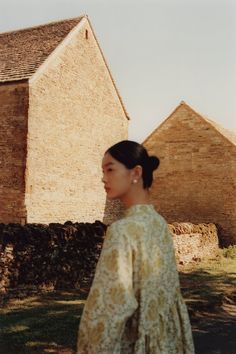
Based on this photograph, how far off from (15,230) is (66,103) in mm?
10057

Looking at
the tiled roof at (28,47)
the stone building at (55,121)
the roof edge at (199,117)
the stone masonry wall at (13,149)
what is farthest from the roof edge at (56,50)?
the roof edge at (199,117)

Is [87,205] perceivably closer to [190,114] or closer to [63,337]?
[190,114]

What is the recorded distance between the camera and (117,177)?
2582 mm

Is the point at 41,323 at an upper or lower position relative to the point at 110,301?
lower

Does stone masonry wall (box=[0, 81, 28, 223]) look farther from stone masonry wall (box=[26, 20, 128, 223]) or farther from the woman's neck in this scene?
the woman's neck

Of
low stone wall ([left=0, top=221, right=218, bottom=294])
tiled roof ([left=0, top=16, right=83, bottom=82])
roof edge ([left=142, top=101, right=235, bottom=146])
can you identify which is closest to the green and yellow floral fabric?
low stone wall ([left=0, top=221, right=218, bottom=294])

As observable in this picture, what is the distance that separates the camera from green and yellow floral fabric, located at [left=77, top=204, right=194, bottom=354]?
2262mm

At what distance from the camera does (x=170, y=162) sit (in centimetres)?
2456

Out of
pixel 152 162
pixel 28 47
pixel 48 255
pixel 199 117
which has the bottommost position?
pixel 48 255

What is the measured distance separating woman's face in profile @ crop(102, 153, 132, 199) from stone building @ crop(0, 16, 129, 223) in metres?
14.3

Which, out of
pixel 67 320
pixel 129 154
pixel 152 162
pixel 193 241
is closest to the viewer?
pixel 129 154

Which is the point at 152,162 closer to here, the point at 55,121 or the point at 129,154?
the point at 129,154

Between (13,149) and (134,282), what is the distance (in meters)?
15.3

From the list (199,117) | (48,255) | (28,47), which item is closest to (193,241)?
(48,255)
